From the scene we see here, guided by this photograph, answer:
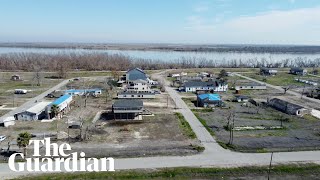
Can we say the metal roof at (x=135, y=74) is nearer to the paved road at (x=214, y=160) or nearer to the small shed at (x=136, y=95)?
the small shed at (x=136, y=95)

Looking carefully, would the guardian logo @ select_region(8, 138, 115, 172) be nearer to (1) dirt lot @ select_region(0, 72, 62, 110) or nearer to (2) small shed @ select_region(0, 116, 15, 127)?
(2) small shed @ select_region(0, 116, 15, 127)

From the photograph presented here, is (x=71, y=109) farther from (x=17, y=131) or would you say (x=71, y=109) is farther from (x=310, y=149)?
(x=310, y=149)

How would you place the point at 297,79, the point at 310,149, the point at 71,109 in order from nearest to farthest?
the point at 310,149 < the point at 71,109 < the point at 297,79

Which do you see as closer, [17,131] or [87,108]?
[17,131]

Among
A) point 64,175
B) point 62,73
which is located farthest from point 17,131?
point 62,73

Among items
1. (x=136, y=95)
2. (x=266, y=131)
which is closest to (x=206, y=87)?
(x=136, y=95)

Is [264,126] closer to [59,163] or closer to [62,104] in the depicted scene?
[59,163]

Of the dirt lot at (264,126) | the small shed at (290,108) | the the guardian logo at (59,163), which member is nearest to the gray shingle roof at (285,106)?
the small shed at (290,108)

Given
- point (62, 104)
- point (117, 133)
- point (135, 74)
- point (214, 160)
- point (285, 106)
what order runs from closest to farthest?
point (214, 160) < point (117, 133) < point (62, 104) < point (285, 106) < point (135, 74)
